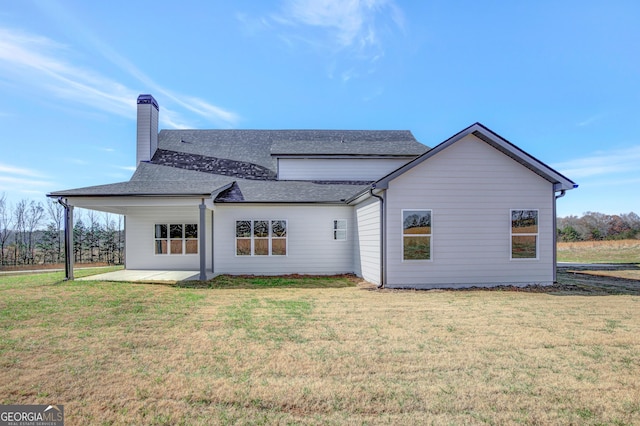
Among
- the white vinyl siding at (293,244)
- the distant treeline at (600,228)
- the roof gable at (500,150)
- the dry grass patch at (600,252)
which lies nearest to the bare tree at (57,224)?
the white vinyl siding at (293,244)

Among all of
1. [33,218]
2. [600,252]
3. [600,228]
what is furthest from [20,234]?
[600,228]

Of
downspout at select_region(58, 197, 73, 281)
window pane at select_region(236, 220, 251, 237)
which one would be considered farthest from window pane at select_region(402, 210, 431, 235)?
downspout at select_region(58, 197, 73, 281)

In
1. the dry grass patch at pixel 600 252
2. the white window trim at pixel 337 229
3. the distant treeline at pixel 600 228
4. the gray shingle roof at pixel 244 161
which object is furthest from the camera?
the distant treeline at pixel 600 228

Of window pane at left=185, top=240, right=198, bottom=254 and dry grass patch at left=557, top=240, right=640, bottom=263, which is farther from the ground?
window pane at left=185, top=240, right=198, bottom=254

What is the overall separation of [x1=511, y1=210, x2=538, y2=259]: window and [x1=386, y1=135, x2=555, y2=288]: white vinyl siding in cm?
16

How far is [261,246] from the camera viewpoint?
48.5 ft

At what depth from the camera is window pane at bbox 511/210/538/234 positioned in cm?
1160

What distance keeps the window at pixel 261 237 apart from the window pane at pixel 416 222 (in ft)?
18.3

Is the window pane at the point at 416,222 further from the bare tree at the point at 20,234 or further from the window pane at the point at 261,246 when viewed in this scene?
the bare tree at the point at 20,234

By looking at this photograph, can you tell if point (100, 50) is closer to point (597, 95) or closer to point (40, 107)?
point (40, 107)

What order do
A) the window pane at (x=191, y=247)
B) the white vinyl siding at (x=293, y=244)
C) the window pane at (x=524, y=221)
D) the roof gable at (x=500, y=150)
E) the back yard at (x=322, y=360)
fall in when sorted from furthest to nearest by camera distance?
the window pane at (x=191, y=247) → the white vinyl siding at (x=293, y=244) → the window pane at (x=524, y=221) → the roof gable at (x=500, y=150) → the back yard at (x=322, y=360)

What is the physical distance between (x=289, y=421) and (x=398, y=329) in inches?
143

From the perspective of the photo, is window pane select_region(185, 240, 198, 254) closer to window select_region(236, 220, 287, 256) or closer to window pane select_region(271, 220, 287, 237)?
window select_region(236, 220, 287, 256)

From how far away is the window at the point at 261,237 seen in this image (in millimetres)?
14734
